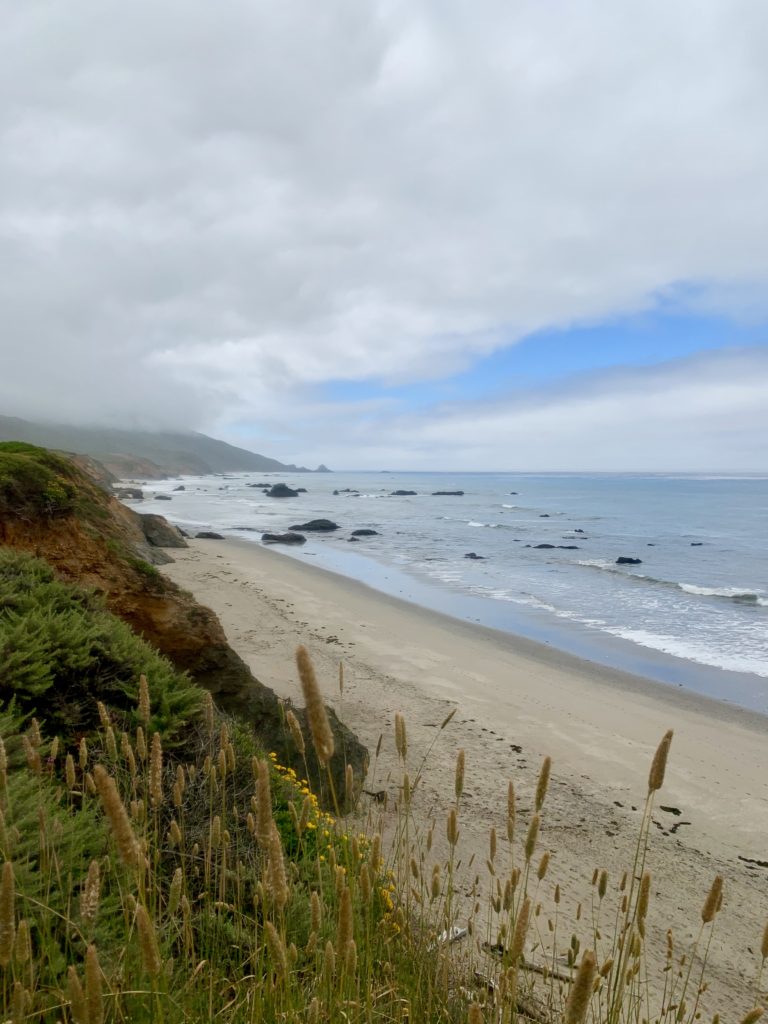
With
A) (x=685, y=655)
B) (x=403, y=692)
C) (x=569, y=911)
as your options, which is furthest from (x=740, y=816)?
(x=685, y=655)

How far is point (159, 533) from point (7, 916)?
24897mm

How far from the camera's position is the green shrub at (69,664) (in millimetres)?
3719

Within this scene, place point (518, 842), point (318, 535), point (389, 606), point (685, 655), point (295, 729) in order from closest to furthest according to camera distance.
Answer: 1. point (295, 729)
2. point (518, 842)
3. point (685, 655)
4. point (389, 606)
5. point (318, 535)

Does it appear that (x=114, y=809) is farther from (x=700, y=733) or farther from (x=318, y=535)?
(x=318, y=535)

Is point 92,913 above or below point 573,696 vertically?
above

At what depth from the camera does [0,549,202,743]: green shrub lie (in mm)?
3719

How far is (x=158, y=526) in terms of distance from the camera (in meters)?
25.2

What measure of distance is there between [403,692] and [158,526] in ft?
59.1

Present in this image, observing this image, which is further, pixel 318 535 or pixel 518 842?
pixel 318 535

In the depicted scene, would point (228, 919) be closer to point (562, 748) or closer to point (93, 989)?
point (93, 989)

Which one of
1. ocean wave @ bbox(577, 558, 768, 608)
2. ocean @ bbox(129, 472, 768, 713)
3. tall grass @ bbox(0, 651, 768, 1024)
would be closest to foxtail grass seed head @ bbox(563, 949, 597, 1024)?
tall grass @ bbox(0, 651, 768, 1024)

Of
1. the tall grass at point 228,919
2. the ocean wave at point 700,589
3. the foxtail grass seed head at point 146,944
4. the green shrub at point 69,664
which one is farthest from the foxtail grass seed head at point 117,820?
the ocean wave at point 700,589

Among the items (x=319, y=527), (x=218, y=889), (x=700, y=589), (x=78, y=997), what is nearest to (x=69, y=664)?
(x=218, y=889)

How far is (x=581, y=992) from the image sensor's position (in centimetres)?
126
